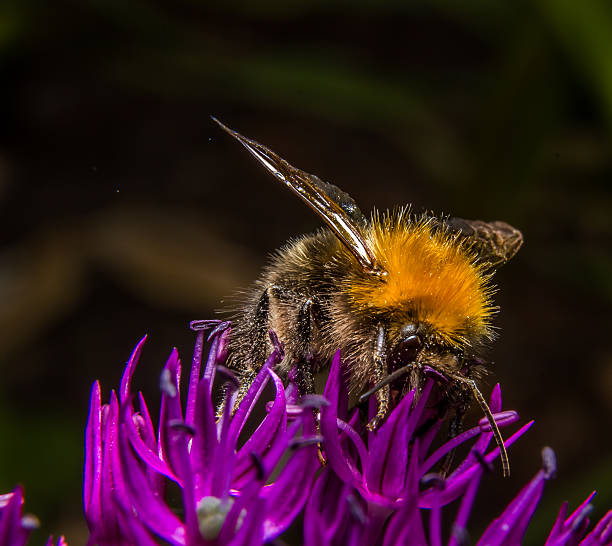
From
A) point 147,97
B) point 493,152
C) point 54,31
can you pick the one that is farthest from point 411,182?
point 54,31

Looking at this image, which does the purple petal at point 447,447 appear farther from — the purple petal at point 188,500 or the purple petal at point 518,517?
the purple petal at point 188,500

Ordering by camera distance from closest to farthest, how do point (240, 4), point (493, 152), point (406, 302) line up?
point (406, 302) < point (493, 152) < point (240, 4)

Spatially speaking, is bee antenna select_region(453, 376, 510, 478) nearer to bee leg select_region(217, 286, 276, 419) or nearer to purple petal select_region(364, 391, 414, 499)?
purple petal select_region(364, 391, 414, 499)

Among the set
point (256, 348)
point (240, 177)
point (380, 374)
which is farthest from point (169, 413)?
point (240, 177)

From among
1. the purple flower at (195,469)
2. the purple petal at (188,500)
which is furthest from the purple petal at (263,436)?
the purple petal at (188,500)

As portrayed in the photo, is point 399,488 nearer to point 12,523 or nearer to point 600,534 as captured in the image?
point 600,534

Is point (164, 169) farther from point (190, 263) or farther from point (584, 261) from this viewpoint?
point (584, 261)

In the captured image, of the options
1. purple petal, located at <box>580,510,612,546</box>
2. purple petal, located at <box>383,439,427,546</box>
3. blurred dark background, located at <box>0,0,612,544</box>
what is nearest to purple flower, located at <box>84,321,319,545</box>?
purple petal, located at <box>383,439,427,546</box>
